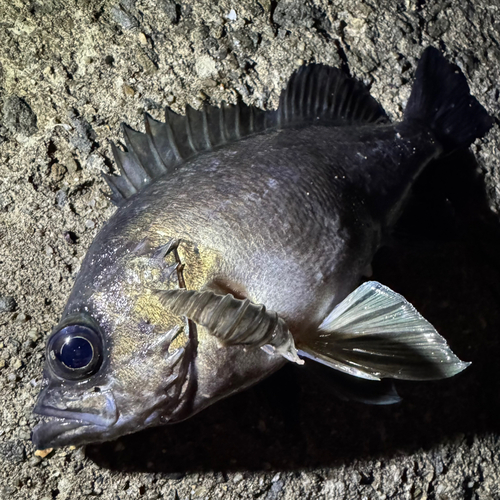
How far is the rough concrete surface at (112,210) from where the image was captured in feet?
5.96

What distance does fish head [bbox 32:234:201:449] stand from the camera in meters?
1.31

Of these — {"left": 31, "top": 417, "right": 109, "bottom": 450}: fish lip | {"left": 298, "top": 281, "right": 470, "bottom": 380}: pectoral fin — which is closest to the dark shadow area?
{"left": 298, "top": 281, "right": 470, "bottom": 380}: pectoral fin

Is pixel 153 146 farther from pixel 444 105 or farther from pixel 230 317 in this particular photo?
pixel 444 105

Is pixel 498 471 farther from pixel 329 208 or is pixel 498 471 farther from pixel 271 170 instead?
pixel 271 170

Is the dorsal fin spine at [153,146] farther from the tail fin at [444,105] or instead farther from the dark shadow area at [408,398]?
the tail fin at [444,105]

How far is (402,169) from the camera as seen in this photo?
1838 millimetres

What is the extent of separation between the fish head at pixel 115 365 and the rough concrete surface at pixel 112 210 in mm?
501

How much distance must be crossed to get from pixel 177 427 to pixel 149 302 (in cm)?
67

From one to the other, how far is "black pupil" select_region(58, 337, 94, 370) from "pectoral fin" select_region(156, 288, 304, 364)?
0.21 metres

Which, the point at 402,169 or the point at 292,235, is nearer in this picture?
the point at 292,235

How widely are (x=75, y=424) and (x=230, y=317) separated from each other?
1.48 ft

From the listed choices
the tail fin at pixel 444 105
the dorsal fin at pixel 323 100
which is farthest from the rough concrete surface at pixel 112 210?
the dorsal fin at pixel 323 100

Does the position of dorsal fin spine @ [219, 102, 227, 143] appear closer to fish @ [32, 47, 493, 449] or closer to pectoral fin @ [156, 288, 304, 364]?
fish @ [32, 47, 493, 449]

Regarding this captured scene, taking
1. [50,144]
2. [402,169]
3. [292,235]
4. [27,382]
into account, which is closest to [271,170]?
[292,235]
